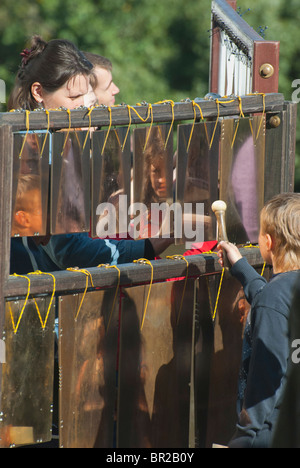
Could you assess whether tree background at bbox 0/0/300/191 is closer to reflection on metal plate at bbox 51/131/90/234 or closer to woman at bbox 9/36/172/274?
woman at bbox 9/36/172/274

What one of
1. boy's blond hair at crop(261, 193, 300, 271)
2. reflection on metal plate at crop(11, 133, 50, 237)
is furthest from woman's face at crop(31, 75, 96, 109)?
boy's blond hair at crop(261, 193, 300, 271)

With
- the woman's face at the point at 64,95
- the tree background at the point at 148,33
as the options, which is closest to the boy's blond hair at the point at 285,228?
the woman's face at the point at 64,95

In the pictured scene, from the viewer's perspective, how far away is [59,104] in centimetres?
324

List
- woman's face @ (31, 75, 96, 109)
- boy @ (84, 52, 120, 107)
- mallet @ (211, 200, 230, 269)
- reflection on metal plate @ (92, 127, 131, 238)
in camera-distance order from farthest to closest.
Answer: boy @ (84, 52, 120, 107)
woman's face @ (31, 75, 96, 109)
mallet @ (211, 200, 230, 269)
reflection on metal plate @ (92, 127, 131, 238)

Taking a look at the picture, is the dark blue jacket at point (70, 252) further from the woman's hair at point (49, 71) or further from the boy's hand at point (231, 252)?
the woman's hair at point (49, 71)

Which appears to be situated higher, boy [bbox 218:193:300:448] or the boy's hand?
the boy's hand

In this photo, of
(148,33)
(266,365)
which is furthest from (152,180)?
(148,33)

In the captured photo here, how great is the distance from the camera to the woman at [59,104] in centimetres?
309

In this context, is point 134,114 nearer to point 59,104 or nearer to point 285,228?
point 59,104

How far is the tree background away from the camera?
34.8 feet

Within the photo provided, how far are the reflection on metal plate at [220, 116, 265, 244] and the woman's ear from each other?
2.44ft

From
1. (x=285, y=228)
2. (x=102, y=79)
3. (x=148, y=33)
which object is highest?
(x=148, y=33)

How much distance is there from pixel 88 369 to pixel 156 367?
0.27 metres

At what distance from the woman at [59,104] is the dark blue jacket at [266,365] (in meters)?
0.72
